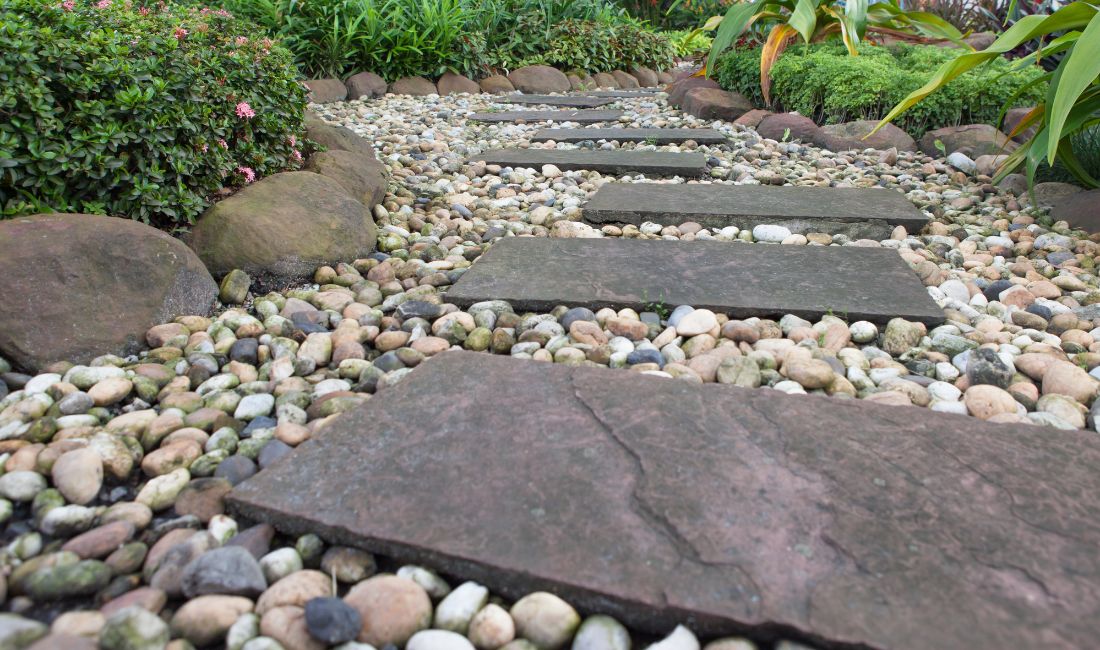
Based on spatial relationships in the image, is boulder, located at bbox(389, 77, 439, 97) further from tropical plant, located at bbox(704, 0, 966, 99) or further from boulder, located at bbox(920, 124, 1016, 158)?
boulder, located at bbox(920, 124, 1016, 158)

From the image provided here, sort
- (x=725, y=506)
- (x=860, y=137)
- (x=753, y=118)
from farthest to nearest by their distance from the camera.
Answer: (x=753, y=118) < (x=860, y=137) < (x=725, y=506)

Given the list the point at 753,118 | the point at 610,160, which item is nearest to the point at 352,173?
the point at 610,160

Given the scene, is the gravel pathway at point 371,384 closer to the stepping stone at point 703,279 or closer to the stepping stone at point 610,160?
the stepping stone at point 703,279

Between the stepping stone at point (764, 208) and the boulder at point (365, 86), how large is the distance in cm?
308

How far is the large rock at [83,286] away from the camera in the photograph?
149 cm

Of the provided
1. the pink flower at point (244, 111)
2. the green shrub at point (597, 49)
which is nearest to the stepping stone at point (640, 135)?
the pink flower at point (244, 111)

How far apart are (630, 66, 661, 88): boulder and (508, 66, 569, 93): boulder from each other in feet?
3.68

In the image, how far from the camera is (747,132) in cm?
402

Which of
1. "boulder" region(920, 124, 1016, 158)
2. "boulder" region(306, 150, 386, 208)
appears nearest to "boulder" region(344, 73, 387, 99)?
"boulder" region(306, 150, 386, 208)

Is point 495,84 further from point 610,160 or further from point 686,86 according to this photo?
point 610,160

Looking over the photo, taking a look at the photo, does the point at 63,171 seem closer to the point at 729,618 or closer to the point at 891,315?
the point at 729,618

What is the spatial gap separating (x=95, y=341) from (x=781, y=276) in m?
1.63

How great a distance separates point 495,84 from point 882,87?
320cm

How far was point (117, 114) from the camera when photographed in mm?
1876
